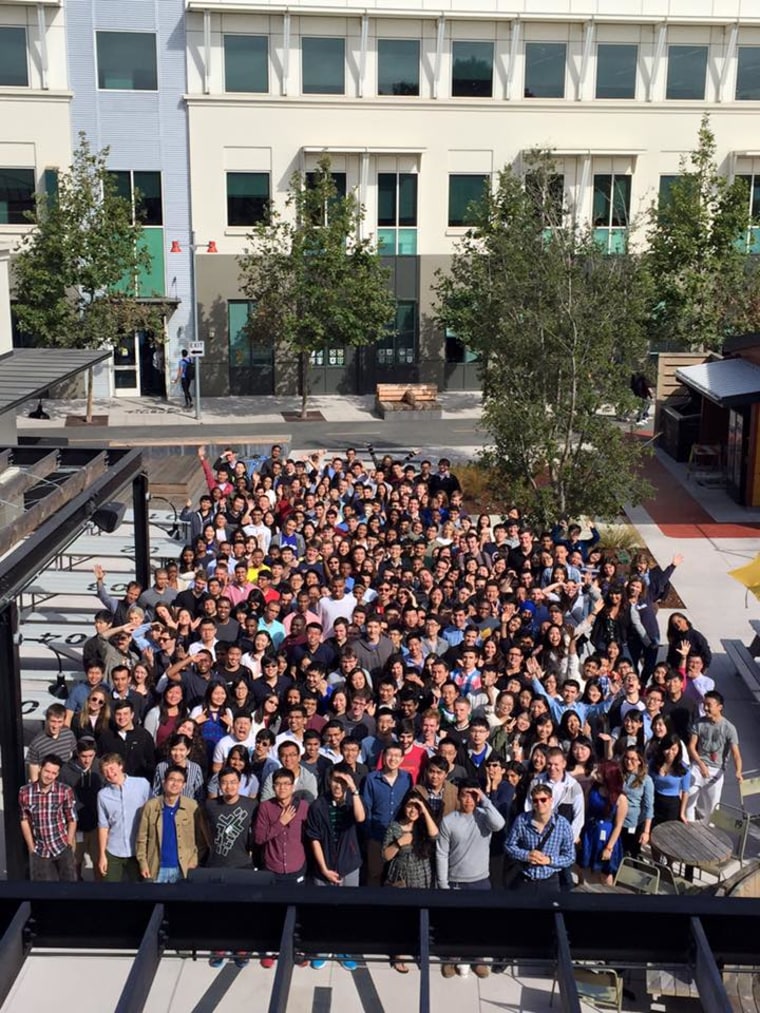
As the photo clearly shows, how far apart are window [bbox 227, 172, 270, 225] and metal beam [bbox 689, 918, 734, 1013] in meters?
35.1

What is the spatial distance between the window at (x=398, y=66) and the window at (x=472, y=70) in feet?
3.86

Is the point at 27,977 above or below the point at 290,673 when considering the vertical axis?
above

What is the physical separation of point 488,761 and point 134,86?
31806mm

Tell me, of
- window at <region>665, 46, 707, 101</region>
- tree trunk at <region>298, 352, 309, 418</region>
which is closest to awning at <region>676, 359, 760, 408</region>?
tree trunk at <region>298, 352, 309, 418</region>

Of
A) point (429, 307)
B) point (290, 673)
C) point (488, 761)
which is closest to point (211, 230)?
point (429, 307)

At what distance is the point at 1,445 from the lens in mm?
12891

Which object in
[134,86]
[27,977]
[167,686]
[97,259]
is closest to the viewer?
[27,977]

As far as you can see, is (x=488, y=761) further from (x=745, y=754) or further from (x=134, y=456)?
(x=134, y=456)

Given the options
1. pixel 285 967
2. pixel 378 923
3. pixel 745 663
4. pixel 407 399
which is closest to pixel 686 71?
pixel 407 399

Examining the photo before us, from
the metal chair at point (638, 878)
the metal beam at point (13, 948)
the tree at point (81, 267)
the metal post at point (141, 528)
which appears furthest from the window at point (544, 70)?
the metal beam at point (13, 948)

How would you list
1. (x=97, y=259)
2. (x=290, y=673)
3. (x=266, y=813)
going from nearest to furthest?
1. (x=266, y=813)
2. (x=290, y=673)
3. (x=97, y=259)

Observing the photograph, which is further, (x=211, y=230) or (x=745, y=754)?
(x=211, y=230)

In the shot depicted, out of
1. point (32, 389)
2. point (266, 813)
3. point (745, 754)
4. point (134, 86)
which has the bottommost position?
point (745, 754)

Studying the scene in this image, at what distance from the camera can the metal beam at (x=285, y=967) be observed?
3.31m
